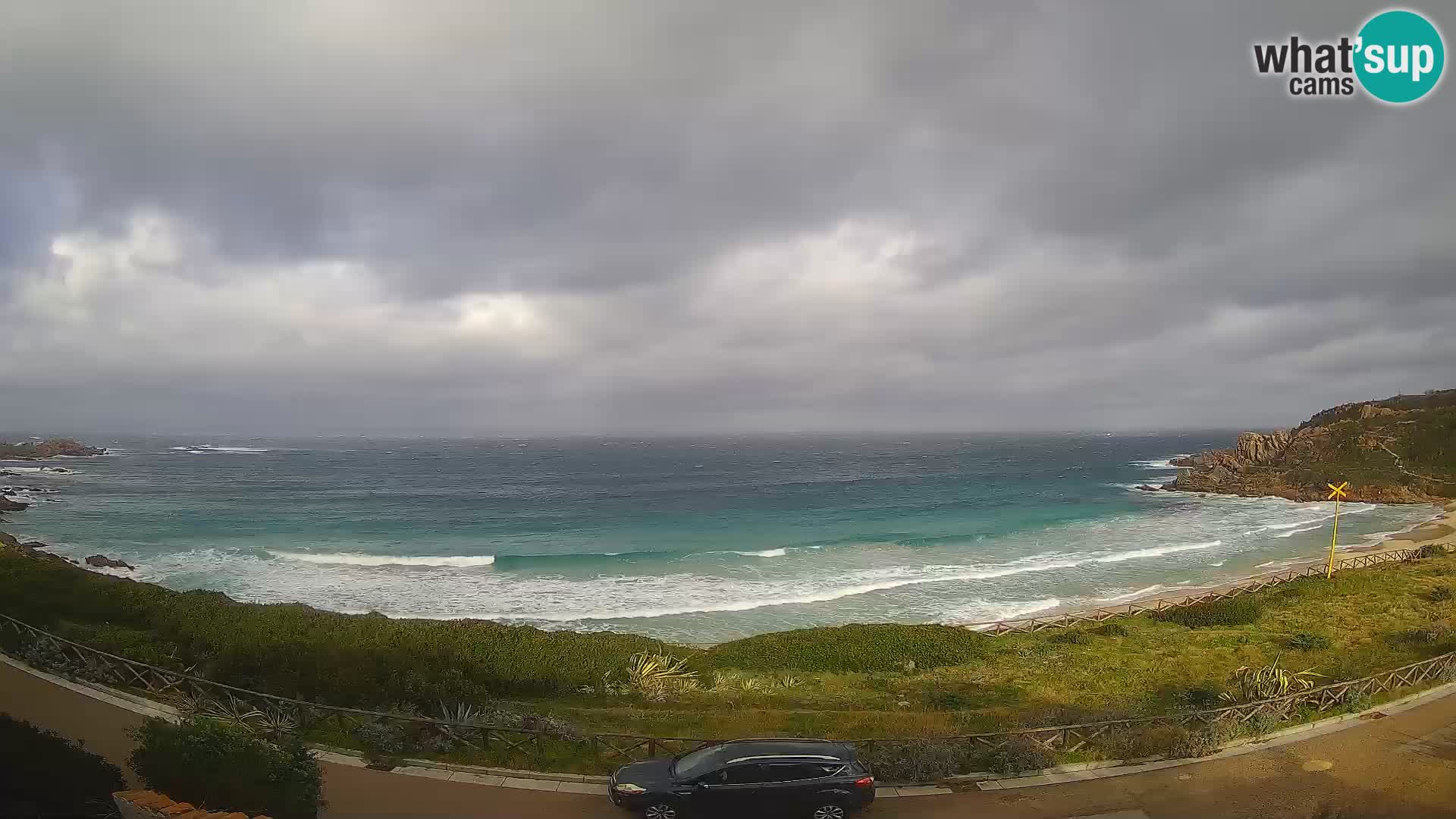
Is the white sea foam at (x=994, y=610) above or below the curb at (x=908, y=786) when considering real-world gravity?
below

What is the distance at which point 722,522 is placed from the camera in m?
60.0

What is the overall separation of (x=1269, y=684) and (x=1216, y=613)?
12.1 m

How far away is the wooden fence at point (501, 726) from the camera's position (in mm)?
13000

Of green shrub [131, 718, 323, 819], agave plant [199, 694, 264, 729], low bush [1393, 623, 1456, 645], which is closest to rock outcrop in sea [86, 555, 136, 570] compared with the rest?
agave plant [199, 694, 264, 729]

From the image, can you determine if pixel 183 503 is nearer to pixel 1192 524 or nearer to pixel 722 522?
pixel 722 522

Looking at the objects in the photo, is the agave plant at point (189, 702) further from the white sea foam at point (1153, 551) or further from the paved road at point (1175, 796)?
the white sea foam at point (1153, 551)

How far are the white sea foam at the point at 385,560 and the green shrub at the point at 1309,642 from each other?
A: 41.1 meters

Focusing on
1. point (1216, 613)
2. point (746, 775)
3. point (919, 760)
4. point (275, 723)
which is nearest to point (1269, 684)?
point (919, 760)

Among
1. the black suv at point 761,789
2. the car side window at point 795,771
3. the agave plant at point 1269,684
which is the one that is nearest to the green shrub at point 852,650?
the agave plant at point 1269,684

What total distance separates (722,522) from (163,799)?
170ft

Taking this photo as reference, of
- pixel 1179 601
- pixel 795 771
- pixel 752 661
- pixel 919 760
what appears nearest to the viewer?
pixel 795 771

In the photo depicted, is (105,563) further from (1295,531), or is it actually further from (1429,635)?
(1295,531)

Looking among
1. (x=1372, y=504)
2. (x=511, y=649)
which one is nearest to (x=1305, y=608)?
(x=511, y=649)

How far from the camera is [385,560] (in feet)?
145
